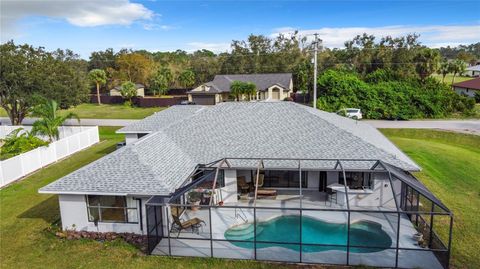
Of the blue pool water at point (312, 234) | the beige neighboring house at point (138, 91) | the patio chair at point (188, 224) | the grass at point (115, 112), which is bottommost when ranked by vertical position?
the blue pool water at point (312, 234)

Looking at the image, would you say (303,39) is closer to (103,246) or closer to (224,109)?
(224,109)

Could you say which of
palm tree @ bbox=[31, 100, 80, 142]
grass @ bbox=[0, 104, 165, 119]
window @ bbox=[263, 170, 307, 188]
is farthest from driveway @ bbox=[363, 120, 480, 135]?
palm tree @ bbox=[31, 100, 80, 142]

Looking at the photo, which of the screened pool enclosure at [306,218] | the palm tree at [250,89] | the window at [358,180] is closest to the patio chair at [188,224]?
the screened pool enclosure at [306,218]

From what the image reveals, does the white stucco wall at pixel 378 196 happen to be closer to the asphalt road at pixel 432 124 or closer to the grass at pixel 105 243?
the grass at pixel 105 243

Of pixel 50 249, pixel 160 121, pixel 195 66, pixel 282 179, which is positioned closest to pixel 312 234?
pixel 282 179

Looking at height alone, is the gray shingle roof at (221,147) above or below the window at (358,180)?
above
